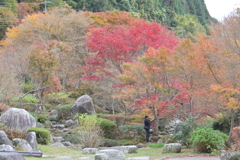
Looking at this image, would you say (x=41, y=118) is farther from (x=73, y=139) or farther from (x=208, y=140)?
(x=208, y=140)

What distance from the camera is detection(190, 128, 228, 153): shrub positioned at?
9758mm

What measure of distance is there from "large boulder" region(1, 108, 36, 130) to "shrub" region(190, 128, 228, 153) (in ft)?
23.2

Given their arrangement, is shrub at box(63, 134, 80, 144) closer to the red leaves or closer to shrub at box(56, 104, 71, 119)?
the red leaves

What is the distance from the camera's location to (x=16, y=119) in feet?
42.1

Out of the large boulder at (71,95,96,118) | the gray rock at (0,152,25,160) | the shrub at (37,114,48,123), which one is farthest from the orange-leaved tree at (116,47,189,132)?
the gray rock at (0,152,25,160)

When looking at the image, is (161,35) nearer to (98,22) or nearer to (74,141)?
(74,141)

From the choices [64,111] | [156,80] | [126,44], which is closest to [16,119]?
[156,80]

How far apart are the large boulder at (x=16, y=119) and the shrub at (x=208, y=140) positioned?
7.08 meters

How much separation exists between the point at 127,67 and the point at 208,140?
4731 mm

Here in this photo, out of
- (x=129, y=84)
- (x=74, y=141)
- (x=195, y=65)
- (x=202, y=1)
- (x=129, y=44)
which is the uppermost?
(x=202, y=1)

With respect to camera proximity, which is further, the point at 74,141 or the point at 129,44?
the point at 129,44

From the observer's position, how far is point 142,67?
1216 centimetres

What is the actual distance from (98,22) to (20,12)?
Answer: 10639 millimetres

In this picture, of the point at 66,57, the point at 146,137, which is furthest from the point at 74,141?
the point at 66,57
